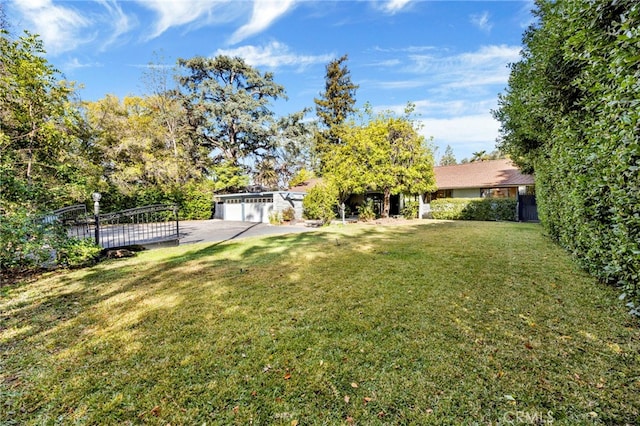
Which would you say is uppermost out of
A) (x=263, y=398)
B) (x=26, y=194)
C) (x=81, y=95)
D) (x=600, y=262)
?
(x=81, y=95)

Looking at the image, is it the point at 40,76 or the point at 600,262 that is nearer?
the point at 600,262

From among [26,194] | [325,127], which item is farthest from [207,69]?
[26,194]

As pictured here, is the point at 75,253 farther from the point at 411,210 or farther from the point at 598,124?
the point at 411,210

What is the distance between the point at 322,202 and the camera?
55.8ft

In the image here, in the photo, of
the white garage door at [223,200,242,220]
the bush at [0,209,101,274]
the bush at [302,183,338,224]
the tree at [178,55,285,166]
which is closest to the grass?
the bush at [0,209,101,274]

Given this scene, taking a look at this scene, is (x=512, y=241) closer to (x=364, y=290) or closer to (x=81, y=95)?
(x=364, y=290)

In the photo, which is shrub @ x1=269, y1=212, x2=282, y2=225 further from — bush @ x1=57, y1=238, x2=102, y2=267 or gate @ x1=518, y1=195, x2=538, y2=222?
gate @ x1=518, y1=195, x2=538, y2=222

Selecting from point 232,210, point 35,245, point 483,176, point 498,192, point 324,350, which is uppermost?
point 483,176

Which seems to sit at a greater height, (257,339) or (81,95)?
(81,95)

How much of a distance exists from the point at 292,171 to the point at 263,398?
1104 inches

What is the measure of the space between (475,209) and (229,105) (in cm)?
2236

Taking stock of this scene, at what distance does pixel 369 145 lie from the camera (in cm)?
1706

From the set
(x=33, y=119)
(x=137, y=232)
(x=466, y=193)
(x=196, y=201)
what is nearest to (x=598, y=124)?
(x=33, y=119)

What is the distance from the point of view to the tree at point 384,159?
17.2m
